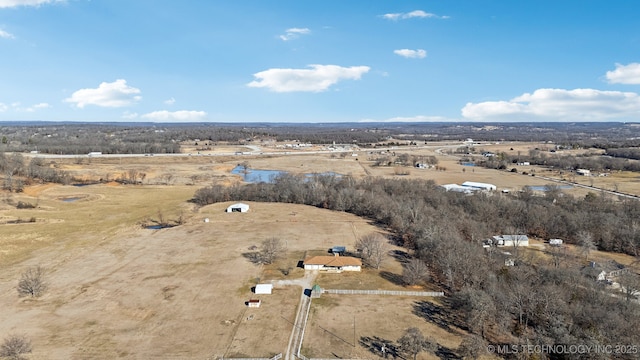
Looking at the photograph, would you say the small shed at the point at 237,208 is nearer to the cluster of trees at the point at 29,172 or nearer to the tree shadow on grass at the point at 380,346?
the tree shadow on grass at the point at 380,346

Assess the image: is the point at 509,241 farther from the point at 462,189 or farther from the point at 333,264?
the point at 462,189

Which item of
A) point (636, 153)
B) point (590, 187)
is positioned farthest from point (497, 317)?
point (636, 153)

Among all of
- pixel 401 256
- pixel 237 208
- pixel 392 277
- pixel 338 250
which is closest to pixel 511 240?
pixel 401 256

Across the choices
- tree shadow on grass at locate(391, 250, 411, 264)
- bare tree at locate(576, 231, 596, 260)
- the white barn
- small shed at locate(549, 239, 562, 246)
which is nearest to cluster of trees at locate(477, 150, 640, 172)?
small shed at locate(549, 239, 562, 246)

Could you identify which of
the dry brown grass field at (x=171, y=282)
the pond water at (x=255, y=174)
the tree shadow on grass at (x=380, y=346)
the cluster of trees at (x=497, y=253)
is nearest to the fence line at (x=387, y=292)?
the dry brown grass field at (x=171, y=282)

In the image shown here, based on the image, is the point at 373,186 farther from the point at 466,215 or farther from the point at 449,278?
the point at 449,278
